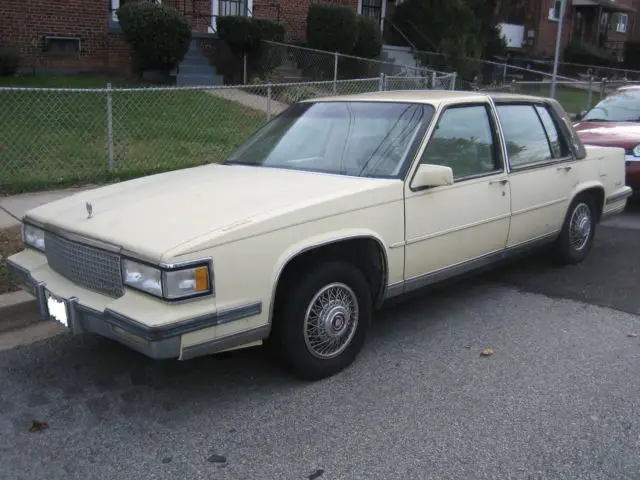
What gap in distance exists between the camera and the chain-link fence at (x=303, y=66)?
1628 centimetres

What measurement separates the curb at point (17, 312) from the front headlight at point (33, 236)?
666mm

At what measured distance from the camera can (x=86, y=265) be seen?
365 centimetres

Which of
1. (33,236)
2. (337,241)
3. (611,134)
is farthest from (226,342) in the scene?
(611,134)

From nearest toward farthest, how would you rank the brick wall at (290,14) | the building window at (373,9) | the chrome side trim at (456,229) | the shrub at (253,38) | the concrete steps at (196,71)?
1. the chrome side trim at (456,229)
2. the concrete steps at (196,71)
3. the shrub at (253,38)
4. the brick wall at (290,14)
5. the building window at (373,9)

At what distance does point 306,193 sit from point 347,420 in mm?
1300

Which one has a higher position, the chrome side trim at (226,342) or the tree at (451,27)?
the tree at (451,27)

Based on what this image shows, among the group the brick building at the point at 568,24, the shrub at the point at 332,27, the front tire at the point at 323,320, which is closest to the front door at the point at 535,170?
the front tire at the point at 323,320

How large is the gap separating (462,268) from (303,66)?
527 inches

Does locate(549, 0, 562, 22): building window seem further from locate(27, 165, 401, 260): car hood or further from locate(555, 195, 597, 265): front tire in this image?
locate(27, 165, 401, 260): car hood

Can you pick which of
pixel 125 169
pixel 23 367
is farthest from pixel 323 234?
pixel 125 169

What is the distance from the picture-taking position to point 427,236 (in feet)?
14.5

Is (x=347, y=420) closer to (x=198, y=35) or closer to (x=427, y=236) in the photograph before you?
(x=427, y=236)

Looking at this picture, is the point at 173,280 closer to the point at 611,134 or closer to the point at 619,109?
the point at 611,134

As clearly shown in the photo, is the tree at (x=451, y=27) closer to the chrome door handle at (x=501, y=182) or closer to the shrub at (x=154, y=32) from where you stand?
the shrub at (x=154, y=32)
